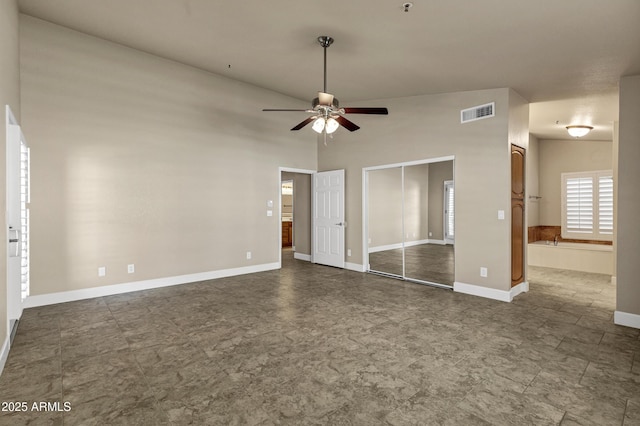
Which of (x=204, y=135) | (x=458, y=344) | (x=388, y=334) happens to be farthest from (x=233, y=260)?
(x=458, y=344)

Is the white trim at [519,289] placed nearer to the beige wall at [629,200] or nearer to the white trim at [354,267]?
the beige wall at [629,200]

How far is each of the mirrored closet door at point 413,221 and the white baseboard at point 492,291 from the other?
9.6 inches

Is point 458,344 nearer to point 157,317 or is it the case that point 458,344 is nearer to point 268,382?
point 268,382

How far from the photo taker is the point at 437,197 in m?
5.61

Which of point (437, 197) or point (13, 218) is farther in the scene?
point (437, 197)

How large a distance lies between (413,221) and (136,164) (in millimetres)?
4602

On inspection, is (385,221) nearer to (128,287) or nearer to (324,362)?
(324,362)

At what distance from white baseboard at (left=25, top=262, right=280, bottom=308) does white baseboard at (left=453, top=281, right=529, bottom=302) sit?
3602mm

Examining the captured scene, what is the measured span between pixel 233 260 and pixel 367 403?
437 cm

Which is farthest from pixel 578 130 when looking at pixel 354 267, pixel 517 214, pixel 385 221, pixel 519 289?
pixel 354 267

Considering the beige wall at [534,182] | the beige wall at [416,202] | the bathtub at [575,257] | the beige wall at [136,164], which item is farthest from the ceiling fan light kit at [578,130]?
the beige wall at [136,164]

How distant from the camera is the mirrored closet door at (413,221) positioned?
5.48 m

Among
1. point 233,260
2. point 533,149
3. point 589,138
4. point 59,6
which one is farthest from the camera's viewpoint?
point 533,149

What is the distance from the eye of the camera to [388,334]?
3410 mm
